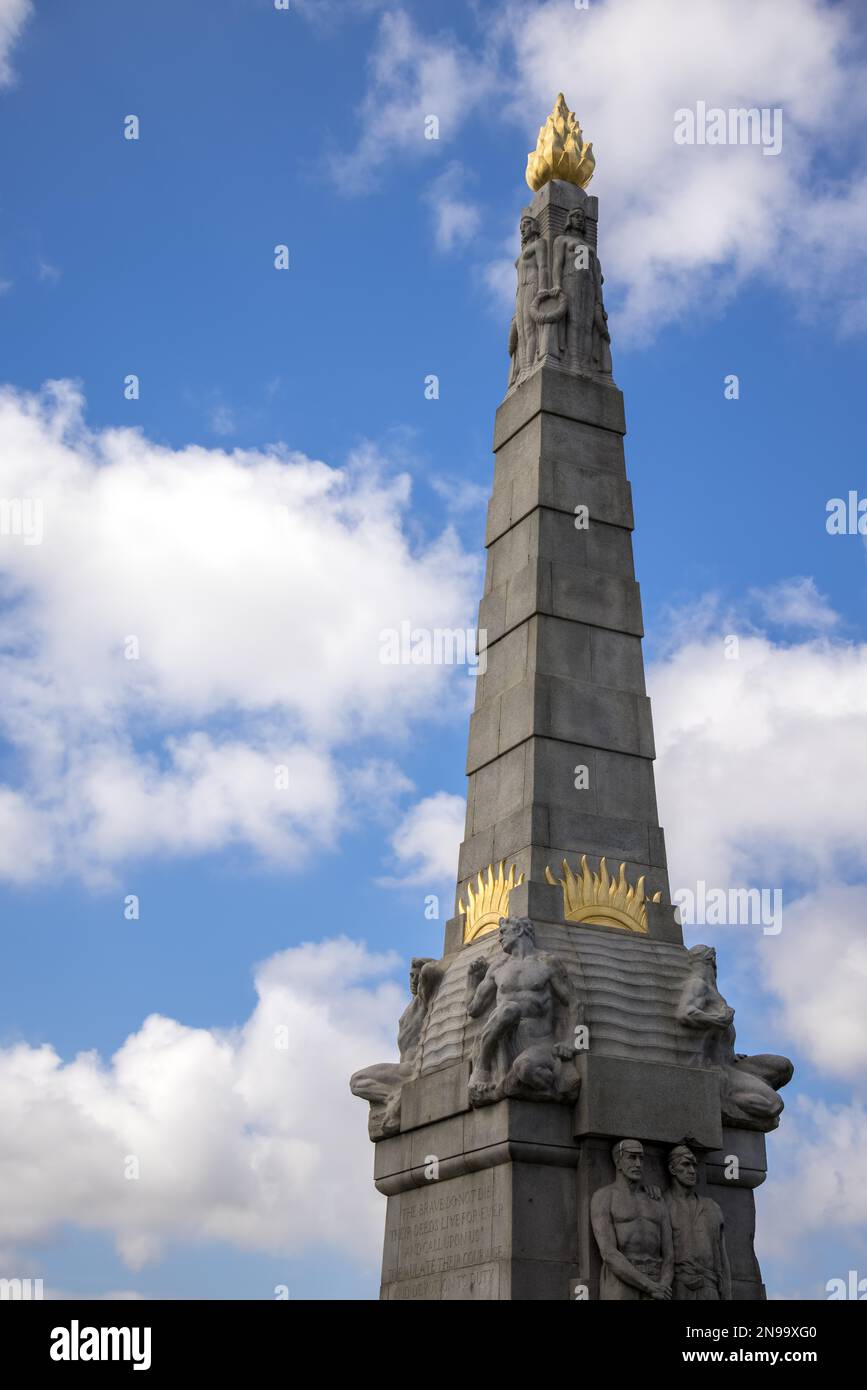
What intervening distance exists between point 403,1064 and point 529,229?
39.5 ft

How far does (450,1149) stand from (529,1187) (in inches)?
53.7

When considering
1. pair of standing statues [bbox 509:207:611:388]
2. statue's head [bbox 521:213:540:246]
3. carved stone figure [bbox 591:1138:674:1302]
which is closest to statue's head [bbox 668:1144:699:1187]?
carved stone figure [bbox 591:1138:674:1302]

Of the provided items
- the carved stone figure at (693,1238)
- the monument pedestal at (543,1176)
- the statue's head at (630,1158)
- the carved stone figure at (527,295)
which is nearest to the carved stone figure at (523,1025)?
the monument pedestal at (543,1176)

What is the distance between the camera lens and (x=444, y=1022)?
1955 centimetres

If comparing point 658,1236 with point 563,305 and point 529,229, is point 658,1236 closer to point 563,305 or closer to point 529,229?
point 563,305

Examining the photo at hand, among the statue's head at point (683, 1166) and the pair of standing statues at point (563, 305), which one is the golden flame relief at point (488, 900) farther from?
the pair of standing statues at point (563, 305)

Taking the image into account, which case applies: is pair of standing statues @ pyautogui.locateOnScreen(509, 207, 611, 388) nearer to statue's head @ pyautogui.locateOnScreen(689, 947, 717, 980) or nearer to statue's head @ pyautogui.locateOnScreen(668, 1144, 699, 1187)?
statue's head @ pyautogui.locateOnScreen(689, 947, 717, 980)

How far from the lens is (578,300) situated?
23.5 meters

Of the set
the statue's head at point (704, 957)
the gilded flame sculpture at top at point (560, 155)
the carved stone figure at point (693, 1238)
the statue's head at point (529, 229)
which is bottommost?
the carved stone figure at point (693, 1238)

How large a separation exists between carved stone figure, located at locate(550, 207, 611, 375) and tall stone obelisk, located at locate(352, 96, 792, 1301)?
0.12 ft

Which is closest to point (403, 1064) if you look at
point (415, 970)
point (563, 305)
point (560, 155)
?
point (415, 970)

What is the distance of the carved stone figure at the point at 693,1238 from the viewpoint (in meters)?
17.0
